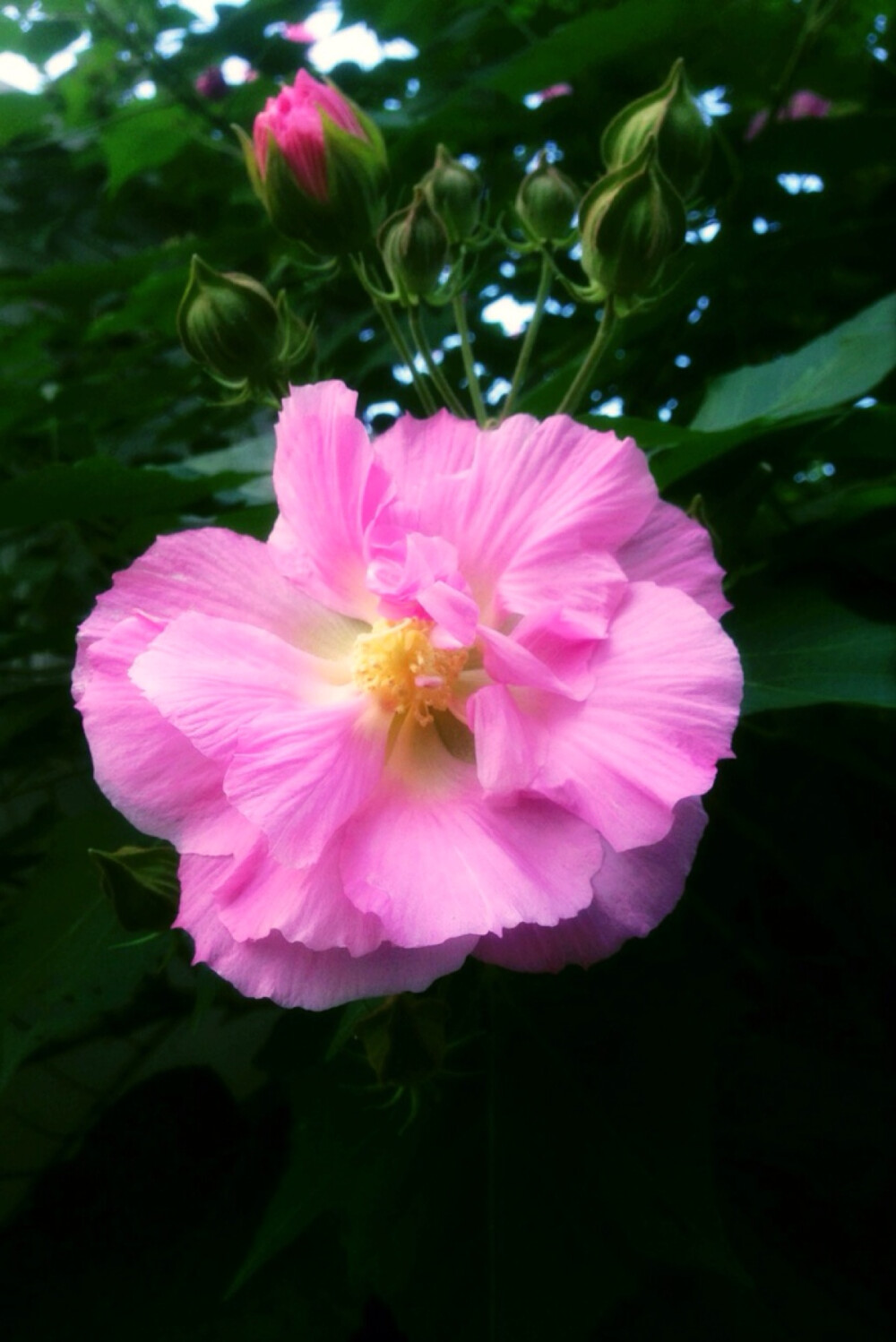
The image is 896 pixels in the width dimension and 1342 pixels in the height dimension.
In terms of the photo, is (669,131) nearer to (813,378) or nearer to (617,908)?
(813,378)

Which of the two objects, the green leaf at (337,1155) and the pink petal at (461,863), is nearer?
the pink petal at (461,863)

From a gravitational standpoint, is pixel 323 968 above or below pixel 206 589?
below

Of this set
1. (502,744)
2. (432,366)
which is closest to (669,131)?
(432,366)

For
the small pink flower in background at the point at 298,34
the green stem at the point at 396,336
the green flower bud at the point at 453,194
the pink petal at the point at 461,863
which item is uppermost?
the small pink flower in background at the point at 298,34

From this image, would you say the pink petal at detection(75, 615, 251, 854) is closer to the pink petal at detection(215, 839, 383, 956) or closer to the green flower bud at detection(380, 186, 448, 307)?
the pink petal at detection(215, 839, 383, 956)

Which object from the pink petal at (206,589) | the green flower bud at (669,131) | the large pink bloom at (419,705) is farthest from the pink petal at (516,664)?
the green flower bud at (669,131)

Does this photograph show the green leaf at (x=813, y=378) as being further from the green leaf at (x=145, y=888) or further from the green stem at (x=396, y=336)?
the green leaf at (x=145, y=888)

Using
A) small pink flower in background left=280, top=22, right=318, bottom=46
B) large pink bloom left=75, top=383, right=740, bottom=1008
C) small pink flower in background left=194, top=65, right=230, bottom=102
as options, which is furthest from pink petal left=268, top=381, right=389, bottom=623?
small pink flower in background left=194, top=65, right=230, bottom=102

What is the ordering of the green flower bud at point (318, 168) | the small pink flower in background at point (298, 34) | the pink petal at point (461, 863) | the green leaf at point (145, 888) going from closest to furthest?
the pink petal at point (461, 863) → the green leaf at point (145, 888) → the green flower bud at point (318, 168) → the small pink flower in background at point (298, 34)
